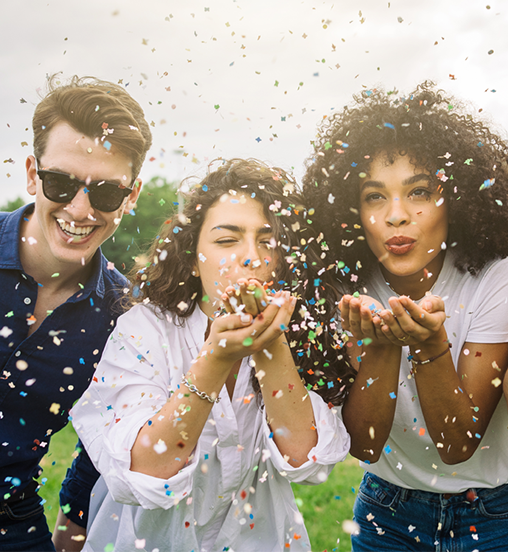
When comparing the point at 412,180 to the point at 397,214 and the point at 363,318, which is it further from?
the point at 363,318

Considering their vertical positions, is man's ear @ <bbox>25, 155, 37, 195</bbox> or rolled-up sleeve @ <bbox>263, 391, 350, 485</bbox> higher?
man's ear @ <bbox>25, 155, 37, 195</bbox>

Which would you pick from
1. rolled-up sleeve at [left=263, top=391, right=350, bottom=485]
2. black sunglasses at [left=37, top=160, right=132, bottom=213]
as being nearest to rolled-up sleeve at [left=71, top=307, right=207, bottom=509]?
rolled-up sleeve at [left=263, top=391, right=350, bottom=485]

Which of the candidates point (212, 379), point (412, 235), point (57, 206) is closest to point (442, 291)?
point (412, 235)

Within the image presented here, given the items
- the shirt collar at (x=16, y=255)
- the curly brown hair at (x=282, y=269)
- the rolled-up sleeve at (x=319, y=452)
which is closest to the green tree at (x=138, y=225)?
the shirt collar at (x=16, y=255)

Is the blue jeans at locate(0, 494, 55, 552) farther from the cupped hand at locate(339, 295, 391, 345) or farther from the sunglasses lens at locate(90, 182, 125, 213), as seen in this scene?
the cupped hand at locate(339, 295, 391, 345)

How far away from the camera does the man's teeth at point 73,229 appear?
11.6 feet

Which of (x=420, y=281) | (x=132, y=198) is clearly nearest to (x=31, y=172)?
(x=132, y=198)

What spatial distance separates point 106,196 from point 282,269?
1334mm

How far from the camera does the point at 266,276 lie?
9.56 feet

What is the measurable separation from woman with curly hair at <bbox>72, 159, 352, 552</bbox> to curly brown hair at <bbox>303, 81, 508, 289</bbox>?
0.20 m

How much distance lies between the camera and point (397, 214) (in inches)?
111

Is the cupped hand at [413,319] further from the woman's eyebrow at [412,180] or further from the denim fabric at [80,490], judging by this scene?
the denim fabric at [80,490]

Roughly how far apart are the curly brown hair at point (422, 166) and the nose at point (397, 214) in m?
0.26

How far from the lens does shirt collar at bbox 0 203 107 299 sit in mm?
3578
